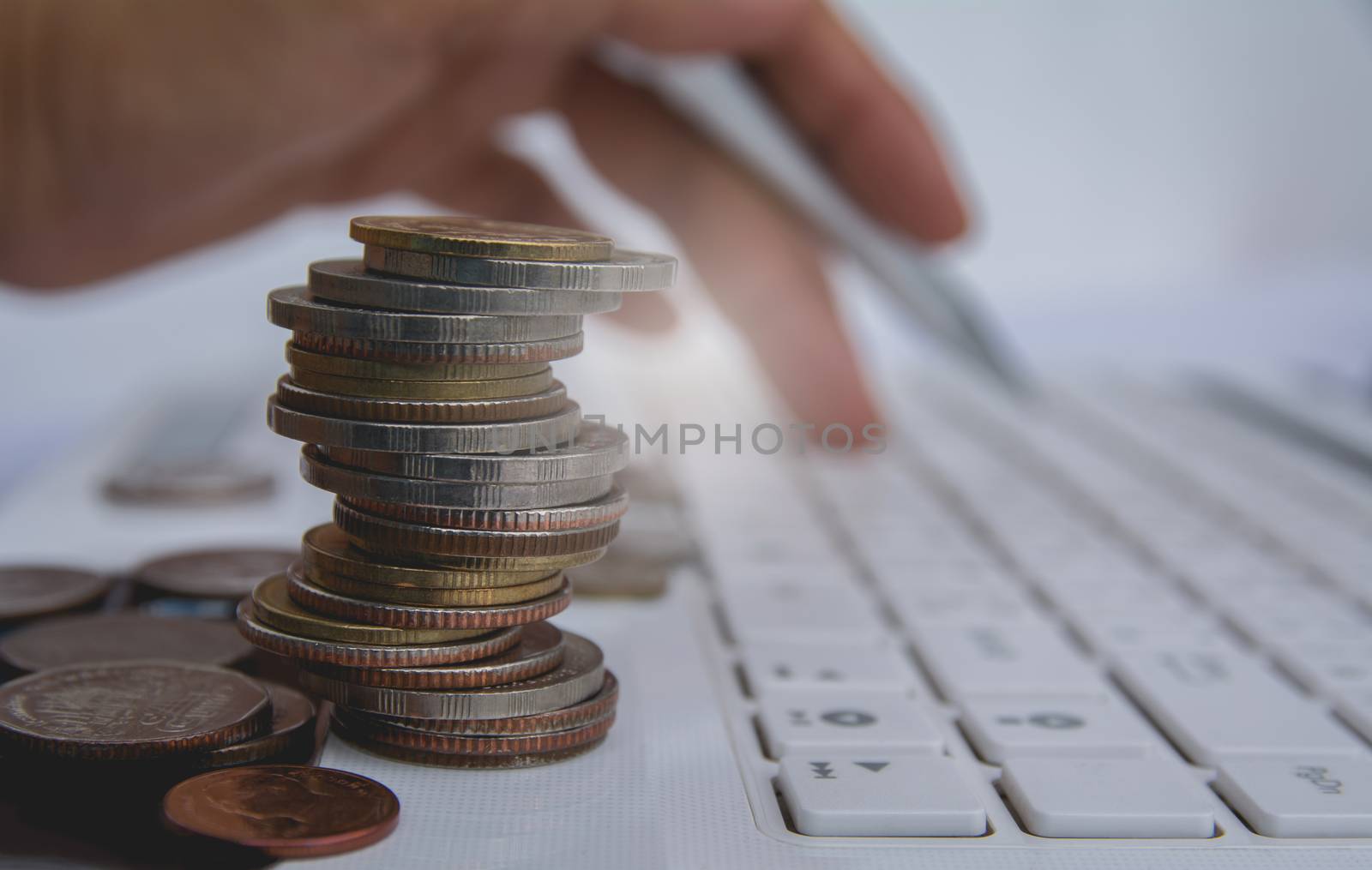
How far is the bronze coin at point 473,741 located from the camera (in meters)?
0.55

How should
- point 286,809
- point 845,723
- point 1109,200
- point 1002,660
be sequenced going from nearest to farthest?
point 286,809
point 845,723
point 1002,660
point 1109,200

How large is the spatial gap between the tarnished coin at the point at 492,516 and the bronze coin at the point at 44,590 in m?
0.30

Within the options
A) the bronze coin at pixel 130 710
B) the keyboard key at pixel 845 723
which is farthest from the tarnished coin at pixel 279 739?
the keyboard key at pixel 845 723

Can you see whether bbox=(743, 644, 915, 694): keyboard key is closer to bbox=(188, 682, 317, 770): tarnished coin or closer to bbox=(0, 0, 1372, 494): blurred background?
bbox=(188, 682, 317, 770): tarnished coin

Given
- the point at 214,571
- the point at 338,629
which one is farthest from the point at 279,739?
the point at 214,571

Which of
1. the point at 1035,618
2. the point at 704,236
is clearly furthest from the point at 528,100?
the point at 1035,618

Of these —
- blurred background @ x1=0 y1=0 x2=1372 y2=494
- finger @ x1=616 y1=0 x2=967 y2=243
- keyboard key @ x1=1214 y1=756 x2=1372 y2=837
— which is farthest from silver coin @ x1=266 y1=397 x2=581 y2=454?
blurred background @ x1=0 y1=0 x2=1372 y2=494

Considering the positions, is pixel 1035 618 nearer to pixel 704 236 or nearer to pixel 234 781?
pixel 234 781

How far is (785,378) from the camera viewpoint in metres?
1.56

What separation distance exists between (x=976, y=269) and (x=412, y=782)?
2.06 m

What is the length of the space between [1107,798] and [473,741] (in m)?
0.27

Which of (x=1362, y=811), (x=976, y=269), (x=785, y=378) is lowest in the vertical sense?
(x=1362, y=811)

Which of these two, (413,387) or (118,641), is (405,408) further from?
(118,641)

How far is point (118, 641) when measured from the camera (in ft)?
2.24
